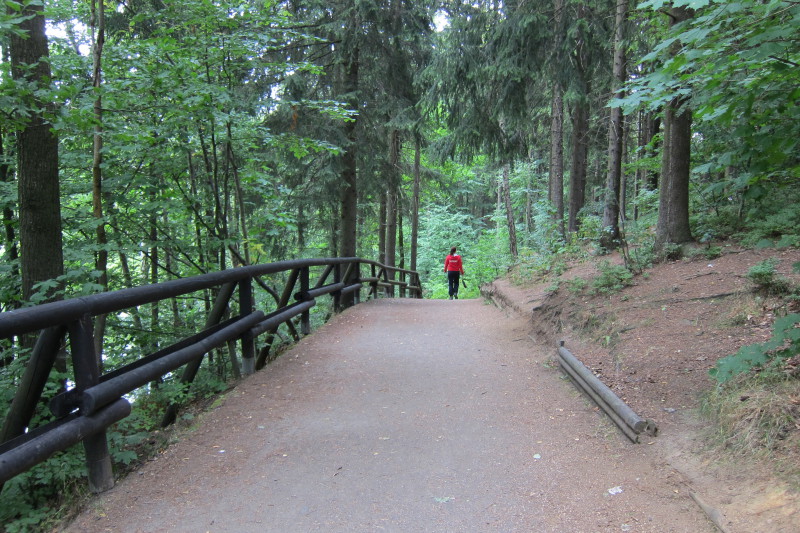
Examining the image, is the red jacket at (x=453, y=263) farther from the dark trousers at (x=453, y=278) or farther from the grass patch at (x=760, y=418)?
the grass patch at (x=760, y=418)

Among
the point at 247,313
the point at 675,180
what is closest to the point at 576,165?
the point at 675,180

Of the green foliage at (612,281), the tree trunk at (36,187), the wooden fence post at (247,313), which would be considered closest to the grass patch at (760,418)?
the green foliage at (612,281)

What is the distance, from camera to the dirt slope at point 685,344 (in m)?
2.68

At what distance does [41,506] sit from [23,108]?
123 inches

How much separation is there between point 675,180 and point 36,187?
8.38 metres

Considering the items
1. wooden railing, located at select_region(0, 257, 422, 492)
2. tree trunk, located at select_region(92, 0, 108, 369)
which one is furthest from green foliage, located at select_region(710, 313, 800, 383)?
tree trunk, located at select_region(92, 0, 108, 369)

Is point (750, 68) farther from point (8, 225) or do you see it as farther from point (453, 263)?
point (453, 263)

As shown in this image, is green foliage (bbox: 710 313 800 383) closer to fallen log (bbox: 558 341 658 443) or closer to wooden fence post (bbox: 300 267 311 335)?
fallen log (bbox: 558 341 658 443)

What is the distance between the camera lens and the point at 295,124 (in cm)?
1002

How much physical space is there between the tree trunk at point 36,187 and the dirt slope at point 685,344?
567 cm

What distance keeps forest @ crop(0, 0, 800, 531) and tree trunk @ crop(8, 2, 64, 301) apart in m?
0.02

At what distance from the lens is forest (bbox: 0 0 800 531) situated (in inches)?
137

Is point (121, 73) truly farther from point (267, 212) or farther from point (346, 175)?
point (346, 175)

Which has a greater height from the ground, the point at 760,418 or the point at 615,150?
the point at 615,150
